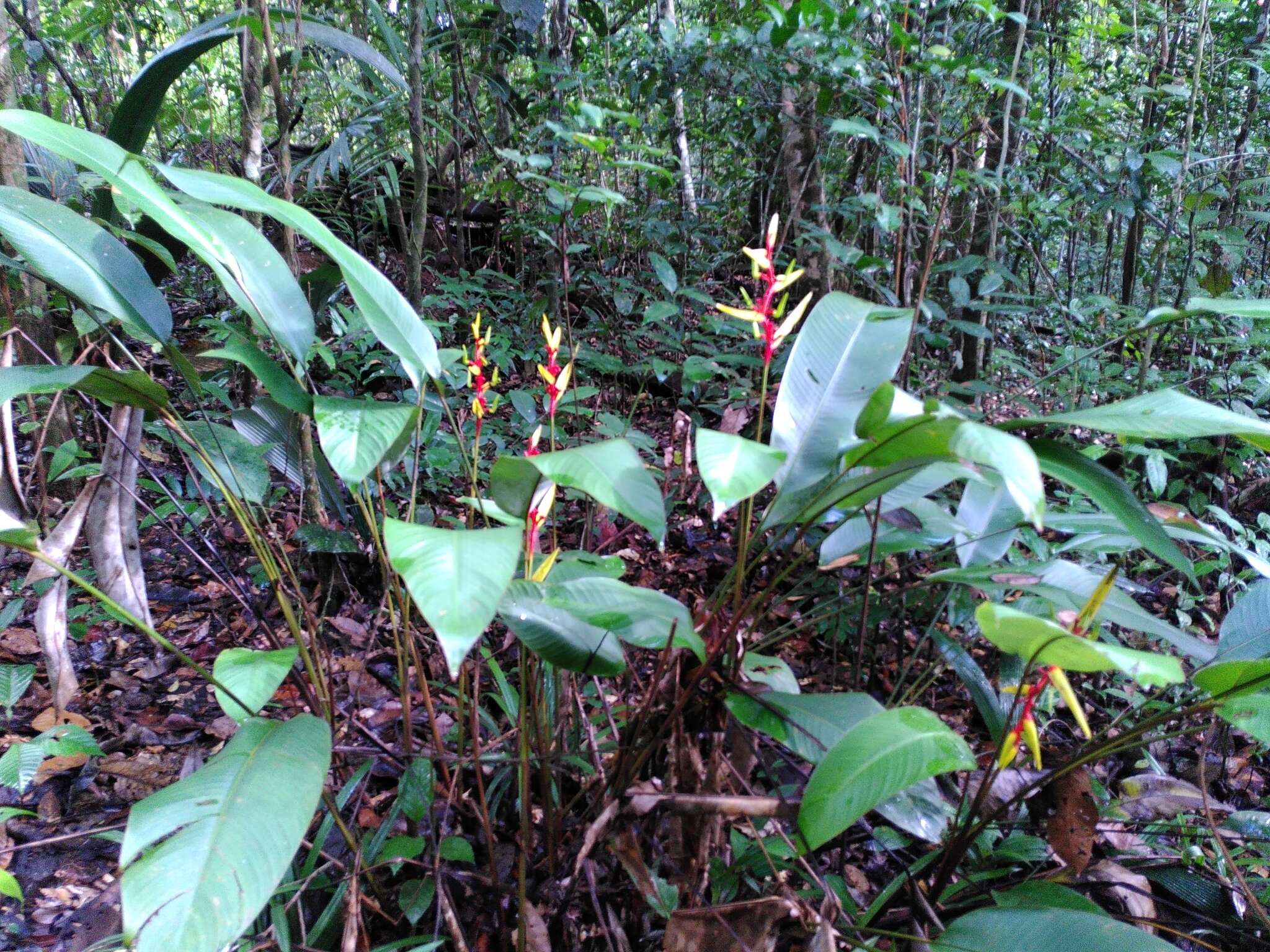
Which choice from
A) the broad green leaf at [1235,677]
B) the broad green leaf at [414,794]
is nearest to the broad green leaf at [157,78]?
the broad green leaf at [414,794]

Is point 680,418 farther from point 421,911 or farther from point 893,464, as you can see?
point 421,911

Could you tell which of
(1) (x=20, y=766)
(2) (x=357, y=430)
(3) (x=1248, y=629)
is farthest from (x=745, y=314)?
(1) (x=20, y=766)

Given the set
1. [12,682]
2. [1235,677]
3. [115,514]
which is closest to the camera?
[1235,677]

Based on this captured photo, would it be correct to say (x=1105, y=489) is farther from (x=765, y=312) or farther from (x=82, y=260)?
(x=82, y=260)

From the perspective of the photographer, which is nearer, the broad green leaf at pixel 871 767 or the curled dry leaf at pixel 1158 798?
the broad green leaf at pixel 871 767

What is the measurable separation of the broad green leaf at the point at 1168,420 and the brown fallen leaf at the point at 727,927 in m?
0.59

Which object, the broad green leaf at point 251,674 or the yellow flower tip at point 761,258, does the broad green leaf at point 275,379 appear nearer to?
the broad green leaf at point 251,674

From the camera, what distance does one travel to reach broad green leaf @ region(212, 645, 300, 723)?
870 millimetres

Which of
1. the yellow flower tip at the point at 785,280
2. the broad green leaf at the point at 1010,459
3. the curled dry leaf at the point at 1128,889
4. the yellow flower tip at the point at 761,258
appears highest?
→ the yellow flower tip at the point at 761,258

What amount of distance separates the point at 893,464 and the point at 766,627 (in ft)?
4.61

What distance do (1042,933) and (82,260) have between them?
4.55 ft

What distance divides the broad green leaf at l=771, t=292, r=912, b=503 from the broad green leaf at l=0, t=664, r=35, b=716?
1.48m

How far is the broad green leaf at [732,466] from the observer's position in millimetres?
626

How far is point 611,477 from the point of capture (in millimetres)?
682
